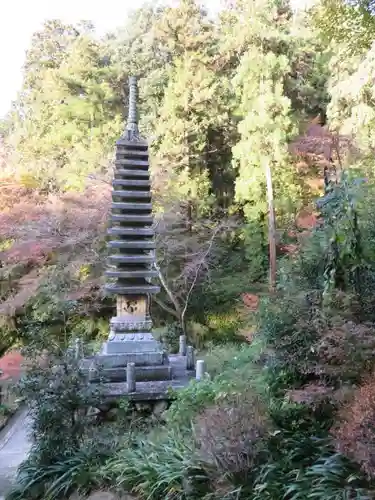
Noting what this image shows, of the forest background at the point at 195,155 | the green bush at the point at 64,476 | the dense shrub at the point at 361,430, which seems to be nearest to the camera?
the dense shrub at the point at 361,430

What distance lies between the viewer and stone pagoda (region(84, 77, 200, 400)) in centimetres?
859

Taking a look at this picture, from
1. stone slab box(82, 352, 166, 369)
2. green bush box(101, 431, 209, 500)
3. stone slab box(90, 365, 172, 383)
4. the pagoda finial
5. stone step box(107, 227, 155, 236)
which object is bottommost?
green bush box(101, 431, 209, 500)

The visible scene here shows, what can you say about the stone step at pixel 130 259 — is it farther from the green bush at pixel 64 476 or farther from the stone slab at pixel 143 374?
the green bush at pixel 64 476

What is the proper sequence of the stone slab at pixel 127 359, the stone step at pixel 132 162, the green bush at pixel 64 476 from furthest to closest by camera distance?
the stone step at pixel 132 162
the stone slab at pixel 127 359
the green bush at pixel 64 476

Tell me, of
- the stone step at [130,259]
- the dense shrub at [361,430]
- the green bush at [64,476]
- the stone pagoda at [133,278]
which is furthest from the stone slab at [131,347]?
the dense shrub at [361,430]

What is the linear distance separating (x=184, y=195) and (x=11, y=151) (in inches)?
303

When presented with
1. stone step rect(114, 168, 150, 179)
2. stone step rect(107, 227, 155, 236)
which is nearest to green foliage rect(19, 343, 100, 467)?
stone step rect(107, 227, 155, 236)

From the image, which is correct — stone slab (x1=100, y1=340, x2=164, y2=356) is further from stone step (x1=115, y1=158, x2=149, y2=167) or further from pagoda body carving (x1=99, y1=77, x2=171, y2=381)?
stone step (x1=115, y1=158, x2=149, y2=167)

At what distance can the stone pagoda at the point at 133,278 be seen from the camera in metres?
8.59

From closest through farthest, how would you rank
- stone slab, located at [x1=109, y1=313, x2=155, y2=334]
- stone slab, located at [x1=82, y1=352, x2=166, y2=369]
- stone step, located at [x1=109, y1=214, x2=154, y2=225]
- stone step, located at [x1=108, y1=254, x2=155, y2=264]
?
stone slab, located at [x1=82, y1=352, x2=166, y2=369] < stone slab, located at [x1=109, y1=313, x2=155, y2=334] < stone step, located at [x1=108, y1=254, x2=155, y2=264] < stone step, located at [x1=109, y1=214, x2=154, y2=225]

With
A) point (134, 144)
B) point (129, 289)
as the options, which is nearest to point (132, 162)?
point (134, 144)

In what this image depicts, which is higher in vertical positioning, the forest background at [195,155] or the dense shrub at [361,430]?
the forest background at [195,155]

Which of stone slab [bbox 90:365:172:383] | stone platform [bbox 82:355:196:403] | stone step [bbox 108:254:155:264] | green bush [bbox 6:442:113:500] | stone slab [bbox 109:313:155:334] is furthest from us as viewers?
stone step [bbox 108:254:155:264]

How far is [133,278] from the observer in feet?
30.3
